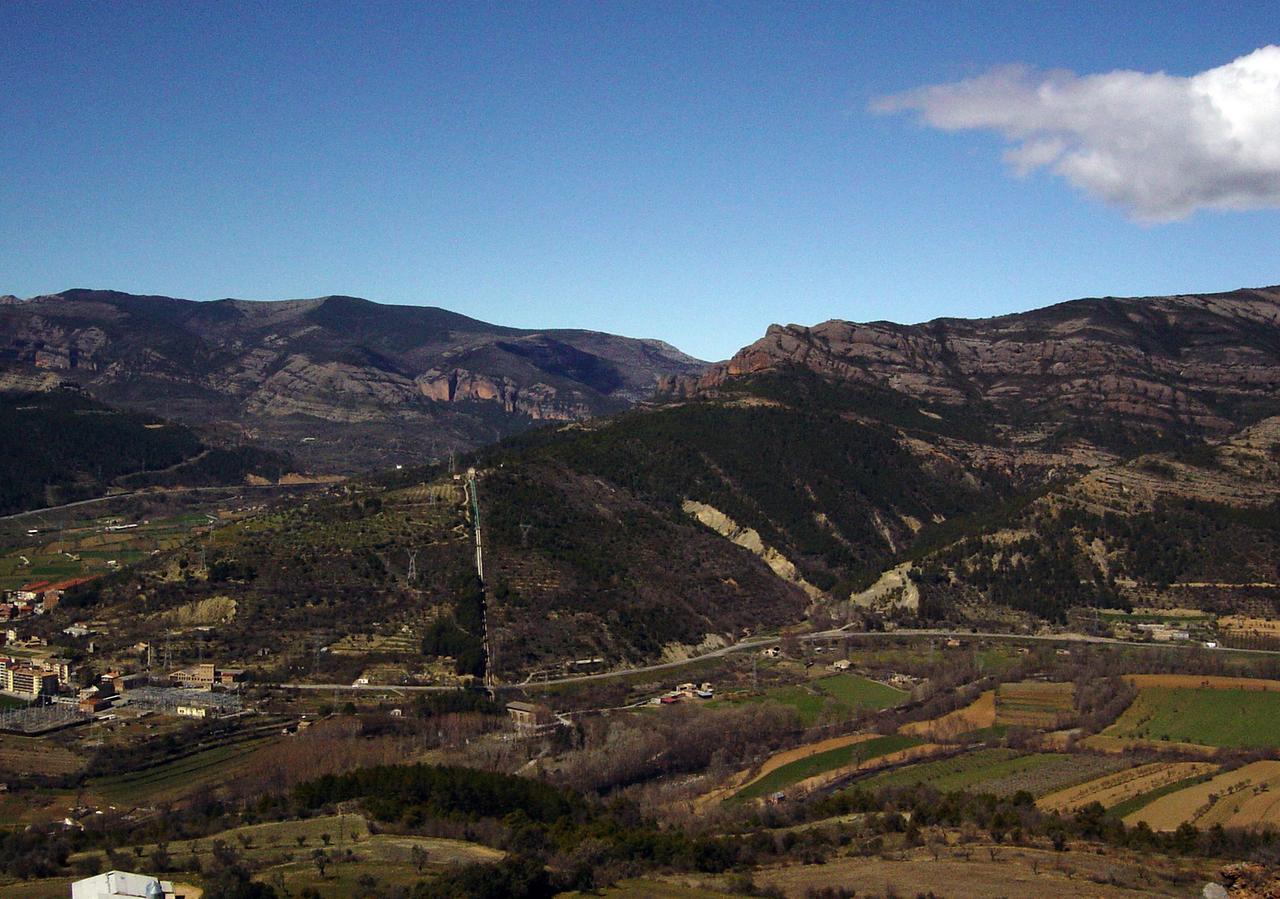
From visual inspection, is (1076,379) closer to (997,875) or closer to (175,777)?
(175,777)

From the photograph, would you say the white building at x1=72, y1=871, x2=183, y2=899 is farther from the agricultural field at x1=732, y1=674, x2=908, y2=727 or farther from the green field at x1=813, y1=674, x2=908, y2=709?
the green field at x1=813, y1=674, x2=908, y2=709

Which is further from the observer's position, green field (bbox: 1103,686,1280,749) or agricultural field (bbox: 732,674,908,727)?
agricultural field (bbox: 732,674,908,727)

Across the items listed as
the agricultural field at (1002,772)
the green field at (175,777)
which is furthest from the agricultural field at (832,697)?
the green field at (175,777)

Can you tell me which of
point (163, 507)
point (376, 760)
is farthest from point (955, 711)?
point (163, 507)

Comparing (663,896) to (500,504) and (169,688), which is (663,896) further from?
(500,504)

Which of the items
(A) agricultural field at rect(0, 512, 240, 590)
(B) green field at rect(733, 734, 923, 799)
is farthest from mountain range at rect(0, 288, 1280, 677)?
(B) green field at rect(733, 734, 923, 799)

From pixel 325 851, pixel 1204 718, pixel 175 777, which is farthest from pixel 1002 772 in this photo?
pixel 175 777
